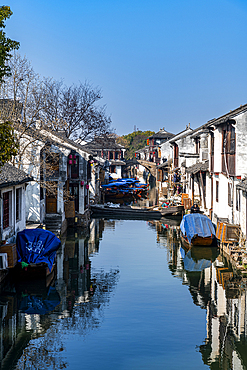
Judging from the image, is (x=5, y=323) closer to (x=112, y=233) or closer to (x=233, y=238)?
(x=233, y=238)

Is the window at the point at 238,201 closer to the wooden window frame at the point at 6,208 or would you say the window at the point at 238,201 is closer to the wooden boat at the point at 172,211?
the wooden window frame at the point at 6,208

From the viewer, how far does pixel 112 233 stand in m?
31.7

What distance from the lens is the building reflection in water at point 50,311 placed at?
11.5 m

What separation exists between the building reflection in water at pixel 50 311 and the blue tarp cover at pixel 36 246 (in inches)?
41.9

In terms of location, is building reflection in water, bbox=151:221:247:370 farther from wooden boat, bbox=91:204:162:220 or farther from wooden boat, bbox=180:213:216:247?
wooden boat, bbox=91:204:162:220

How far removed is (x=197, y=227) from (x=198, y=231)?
42cm

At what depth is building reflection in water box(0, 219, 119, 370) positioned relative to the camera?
454 inches

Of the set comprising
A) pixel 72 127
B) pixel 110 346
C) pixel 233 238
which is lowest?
pixel 110 346

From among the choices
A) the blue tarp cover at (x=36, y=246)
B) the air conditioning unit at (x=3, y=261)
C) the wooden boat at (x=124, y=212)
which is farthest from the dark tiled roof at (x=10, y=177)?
the wooden boat at (x=124, y=212)

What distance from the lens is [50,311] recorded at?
15.1m

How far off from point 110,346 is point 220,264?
37.5 feet

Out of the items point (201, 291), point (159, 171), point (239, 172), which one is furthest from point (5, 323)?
point (159, 171)

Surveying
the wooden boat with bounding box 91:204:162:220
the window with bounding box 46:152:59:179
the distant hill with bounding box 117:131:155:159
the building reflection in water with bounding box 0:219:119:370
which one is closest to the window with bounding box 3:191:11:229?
the building reflection in water with bounding box 0:219:119:370

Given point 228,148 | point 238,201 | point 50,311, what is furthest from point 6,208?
point 228,148
